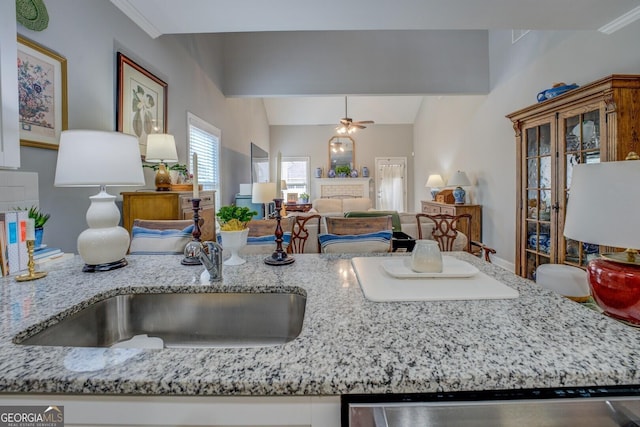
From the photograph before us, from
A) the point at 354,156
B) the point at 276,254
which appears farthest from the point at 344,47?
the point at 276,254

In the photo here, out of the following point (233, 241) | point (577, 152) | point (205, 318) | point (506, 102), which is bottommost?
point (205, 318)

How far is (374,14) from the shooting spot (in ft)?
8.77

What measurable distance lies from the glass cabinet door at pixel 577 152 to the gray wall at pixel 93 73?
372cm

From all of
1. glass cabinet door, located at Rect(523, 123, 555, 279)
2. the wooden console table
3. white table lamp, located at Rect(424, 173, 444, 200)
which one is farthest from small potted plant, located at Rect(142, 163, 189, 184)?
white table lamp, located at Rect(424, 173, 444, 200)

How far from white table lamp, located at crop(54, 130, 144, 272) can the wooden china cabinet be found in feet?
9.09

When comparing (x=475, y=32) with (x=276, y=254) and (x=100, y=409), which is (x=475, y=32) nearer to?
(x=276, y=254)

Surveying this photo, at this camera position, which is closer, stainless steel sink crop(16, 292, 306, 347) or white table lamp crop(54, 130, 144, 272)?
stainless steel sink crop(16, 292, 306, 347)

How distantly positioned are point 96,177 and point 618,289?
1839mm

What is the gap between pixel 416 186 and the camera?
8.23 metres

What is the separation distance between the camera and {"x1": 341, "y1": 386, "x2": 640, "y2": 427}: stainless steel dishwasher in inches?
20.2

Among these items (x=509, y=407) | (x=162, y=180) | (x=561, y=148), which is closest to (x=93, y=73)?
(x=162, y=180)

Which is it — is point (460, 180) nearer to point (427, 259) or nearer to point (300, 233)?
point (300, 233)

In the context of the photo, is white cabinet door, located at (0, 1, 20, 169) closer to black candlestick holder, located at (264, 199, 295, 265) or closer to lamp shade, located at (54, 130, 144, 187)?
lamp shade, located at (54, 130, 144, 187)

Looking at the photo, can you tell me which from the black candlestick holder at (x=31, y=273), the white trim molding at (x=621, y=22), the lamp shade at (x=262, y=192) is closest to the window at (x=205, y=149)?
the lamp shade at (x=262, y=192)
